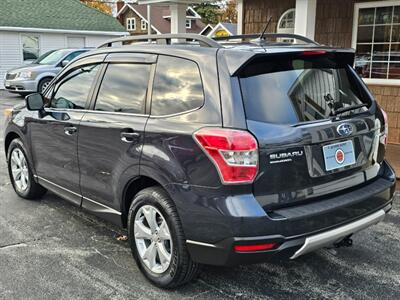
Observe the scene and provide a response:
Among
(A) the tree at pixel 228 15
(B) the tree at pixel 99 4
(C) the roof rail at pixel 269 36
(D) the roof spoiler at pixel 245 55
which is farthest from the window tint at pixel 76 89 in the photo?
(A) the tree at pixel 228 15

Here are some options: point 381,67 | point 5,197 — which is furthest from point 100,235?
point 381,67

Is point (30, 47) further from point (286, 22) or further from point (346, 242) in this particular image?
point (346, 242)

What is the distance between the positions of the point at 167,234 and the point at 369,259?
1811mm

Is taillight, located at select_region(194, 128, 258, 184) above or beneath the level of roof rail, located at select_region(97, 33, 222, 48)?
beneath

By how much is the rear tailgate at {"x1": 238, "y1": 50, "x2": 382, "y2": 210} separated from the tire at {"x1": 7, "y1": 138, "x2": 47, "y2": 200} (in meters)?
3.25

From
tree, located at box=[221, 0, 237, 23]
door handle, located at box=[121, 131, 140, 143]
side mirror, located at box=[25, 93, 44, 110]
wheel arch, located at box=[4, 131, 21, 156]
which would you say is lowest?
wheel arch, located at box=[4, 131, 21, 156]

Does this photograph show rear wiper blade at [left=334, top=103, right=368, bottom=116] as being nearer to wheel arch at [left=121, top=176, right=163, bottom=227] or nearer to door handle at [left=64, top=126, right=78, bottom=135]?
wheel arch at [left=121, top=176, right=163, bottom=227]

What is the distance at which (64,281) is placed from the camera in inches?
143

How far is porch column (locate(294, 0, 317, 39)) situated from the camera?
8.47 metres

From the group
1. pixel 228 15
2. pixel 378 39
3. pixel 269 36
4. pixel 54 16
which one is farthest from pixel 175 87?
pixel 228 15

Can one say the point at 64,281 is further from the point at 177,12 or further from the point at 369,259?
the point at 177,12

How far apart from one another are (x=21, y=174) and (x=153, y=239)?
9.02 feet

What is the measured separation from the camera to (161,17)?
167 ft

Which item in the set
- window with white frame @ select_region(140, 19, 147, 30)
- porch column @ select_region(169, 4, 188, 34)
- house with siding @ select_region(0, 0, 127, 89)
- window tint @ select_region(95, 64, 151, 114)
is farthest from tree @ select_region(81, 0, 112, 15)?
window tint @ select_region(95, 64, 151, 114)
